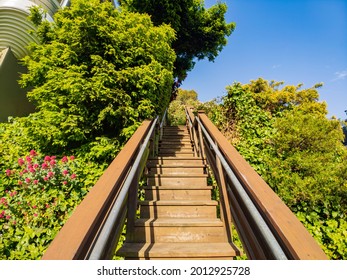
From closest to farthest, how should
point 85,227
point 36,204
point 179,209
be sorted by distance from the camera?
point 85,227 → point 179,209 → point 36,204

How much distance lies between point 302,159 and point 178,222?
2.85 metres

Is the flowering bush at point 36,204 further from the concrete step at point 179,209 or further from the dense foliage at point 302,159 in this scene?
the dense foliage at point 302,159

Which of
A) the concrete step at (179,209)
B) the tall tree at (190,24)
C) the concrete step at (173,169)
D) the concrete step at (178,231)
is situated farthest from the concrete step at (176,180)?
the tall tree at (190,24)

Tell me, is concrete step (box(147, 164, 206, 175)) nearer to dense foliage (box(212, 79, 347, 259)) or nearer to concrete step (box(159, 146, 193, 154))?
concrete step (box(159, 146, 193, 154))

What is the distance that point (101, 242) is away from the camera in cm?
94

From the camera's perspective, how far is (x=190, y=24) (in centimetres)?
757

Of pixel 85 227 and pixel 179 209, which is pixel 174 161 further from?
pixel 85 227

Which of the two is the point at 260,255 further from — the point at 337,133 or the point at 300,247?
the point at 337,133

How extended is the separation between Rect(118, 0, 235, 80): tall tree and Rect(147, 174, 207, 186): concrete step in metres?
6.08

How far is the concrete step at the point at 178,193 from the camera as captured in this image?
9.62 feet

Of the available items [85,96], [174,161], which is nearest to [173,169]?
[174,161]

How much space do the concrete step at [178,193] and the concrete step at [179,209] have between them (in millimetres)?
316

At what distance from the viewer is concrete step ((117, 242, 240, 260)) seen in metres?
1.85
